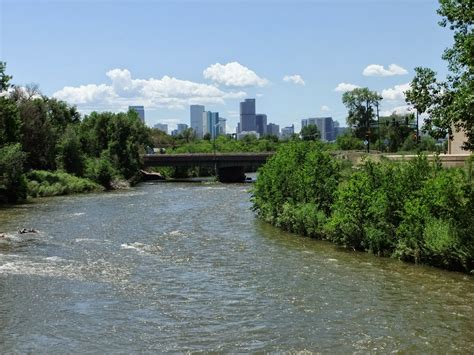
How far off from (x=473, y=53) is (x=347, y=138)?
115 m


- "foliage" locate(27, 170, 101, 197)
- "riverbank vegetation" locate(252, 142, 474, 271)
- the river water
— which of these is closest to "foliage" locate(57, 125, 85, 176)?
"foliage" locate(27, 170, 101, 197)

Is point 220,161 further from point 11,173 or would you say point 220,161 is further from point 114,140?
point 11,173

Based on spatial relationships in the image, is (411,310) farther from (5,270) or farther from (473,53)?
(5,270)

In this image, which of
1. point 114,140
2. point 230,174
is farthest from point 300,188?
point 230,174

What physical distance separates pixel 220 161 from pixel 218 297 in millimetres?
80911

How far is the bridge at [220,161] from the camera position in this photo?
3967 inches

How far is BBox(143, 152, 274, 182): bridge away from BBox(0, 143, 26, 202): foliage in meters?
43.6

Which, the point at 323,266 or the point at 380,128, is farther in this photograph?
the point at 380,128

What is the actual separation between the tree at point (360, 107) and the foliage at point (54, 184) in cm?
6309

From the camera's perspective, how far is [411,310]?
19109 millimetres

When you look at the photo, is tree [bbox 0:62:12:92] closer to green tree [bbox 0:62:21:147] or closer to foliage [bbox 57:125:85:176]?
green tree [bbox 0:62:21:147]

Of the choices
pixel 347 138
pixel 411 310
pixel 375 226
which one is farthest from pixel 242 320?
pixel 347 138

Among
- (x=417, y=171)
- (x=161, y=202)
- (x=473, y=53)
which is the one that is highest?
(x=473, y=53)

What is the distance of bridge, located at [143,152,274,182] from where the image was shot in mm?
100750
